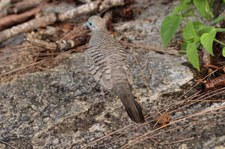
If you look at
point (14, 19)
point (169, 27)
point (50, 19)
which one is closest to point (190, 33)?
point (169, 27)

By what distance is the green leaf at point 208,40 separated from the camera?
10.5 ft

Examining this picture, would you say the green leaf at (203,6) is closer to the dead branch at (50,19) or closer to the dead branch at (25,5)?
the dead branch at (50,19)

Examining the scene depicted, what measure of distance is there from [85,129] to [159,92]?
75 cm

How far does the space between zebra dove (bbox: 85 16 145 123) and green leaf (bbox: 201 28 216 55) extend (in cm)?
67

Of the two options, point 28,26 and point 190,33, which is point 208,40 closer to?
point 190,33

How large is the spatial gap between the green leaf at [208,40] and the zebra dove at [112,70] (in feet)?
A: 2.20

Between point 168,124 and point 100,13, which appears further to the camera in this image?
point 100,13

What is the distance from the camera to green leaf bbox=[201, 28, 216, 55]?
10.5ft

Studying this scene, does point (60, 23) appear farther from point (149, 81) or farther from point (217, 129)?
point (217, 129)

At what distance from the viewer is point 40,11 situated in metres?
5.41

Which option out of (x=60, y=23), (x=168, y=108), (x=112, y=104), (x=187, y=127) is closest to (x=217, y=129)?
(x=187, y=127)

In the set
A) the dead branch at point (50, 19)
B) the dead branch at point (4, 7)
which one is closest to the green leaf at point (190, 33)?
the dead branch at point (50, 19)

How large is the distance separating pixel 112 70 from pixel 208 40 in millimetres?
825

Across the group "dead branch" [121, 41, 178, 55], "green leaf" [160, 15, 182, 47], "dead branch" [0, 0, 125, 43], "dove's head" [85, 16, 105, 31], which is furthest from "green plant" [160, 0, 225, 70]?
"dead branch" [0, 0, 125, 43]
